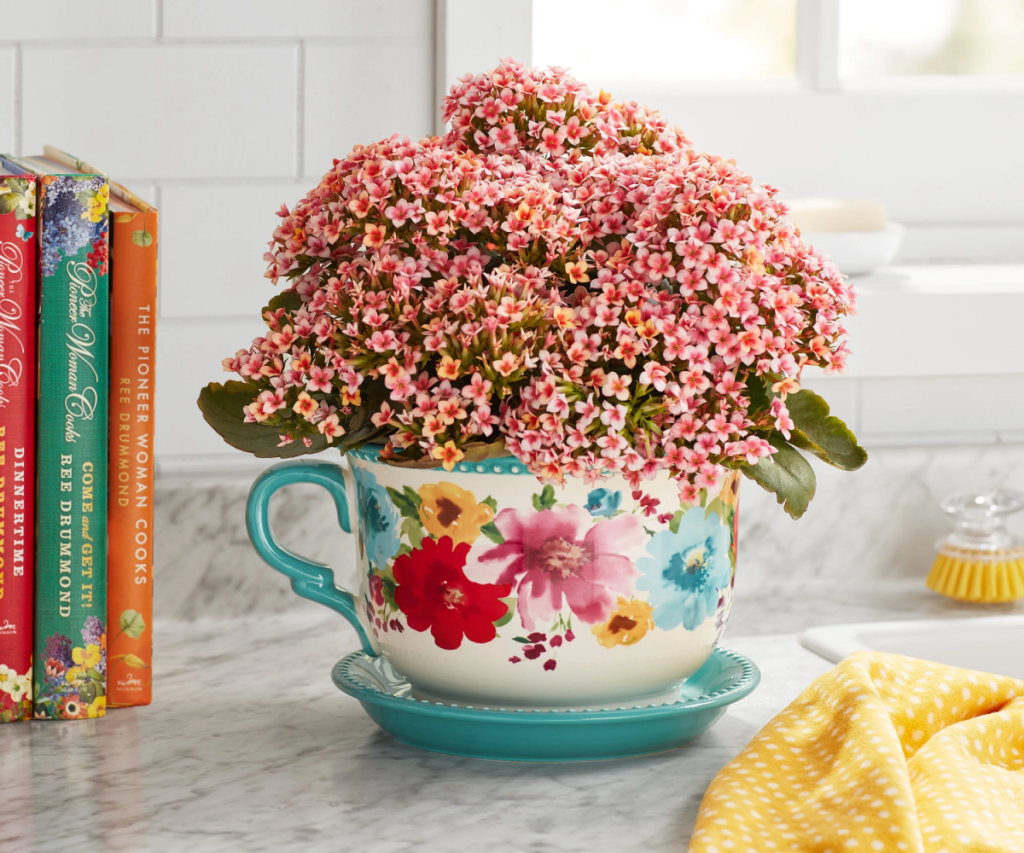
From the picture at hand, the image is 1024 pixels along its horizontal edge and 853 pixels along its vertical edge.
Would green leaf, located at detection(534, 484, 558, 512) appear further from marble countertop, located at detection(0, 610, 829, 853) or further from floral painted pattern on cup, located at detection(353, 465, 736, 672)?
marble countertop, located at detection(0, 610, 829, 853)

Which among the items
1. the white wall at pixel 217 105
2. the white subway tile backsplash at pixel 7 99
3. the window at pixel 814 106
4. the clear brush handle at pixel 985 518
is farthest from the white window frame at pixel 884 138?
the white subway tile backsplash at pixel 7 99

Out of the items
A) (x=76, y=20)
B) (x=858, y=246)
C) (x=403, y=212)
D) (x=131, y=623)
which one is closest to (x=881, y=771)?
(x=403, y=212)

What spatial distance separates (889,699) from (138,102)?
0.76 meters

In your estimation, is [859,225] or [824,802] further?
[859,225]

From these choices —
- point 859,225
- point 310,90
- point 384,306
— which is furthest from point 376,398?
point 859,225

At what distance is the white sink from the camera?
3.12 ft

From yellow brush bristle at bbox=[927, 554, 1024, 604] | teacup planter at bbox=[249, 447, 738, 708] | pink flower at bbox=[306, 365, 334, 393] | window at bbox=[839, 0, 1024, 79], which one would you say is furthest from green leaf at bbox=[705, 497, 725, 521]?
window at bbox=[839, 0, 1024, 79]

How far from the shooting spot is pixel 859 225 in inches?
44.5

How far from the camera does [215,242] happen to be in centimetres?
100

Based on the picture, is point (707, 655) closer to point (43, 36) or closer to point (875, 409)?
point (875, 409)

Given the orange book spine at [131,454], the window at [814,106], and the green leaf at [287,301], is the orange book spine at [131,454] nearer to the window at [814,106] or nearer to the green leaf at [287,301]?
the green leaf at [287,301]

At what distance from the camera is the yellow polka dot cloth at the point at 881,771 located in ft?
1.73

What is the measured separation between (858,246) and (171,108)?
0.66 metres

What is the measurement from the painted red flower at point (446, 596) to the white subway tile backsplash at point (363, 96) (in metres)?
0.49
